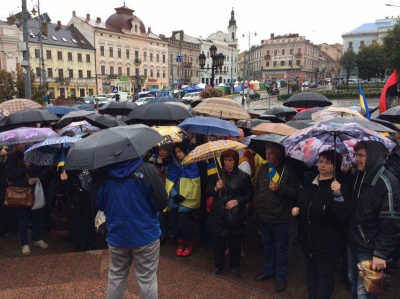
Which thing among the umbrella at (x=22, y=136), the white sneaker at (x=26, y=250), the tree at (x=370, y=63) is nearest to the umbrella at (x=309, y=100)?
the umbrella at (x=22, y=136)

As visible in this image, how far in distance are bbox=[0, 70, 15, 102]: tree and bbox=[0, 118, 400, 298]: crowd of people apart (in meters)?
11.5

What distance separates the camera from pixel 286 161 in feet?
12.7

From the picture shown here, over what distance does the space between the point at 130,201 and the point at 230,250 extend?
1848 millimetres

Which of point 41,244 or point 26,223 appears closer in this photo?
point 26,223

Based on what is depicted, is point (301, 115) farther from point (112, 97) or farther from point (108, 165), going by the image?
point (112, 97)

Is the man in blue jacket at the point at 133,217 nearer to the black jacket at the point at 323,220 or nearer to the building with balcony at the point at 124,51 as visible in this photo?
the black jacket at the point at 323,220

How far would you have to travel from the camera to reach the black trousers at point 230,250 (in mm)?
4156

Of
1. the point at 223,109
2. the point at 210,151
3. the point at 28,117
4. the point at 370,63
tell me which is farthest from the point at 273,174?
the point at 370,63

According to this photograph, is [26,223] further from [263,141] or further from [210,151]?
[263,141]

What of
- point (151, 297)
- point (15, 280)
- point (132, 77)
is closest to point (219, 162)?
point (151, 297)

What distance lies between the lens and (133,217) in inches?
116

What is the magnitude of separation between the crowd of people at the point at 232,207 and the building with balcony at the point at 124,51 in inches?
2135

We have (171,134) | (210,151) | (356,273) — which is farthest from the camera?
(171,134)

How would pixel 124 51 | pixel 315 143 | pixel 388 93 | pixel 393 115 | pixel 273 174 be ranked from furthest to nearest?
1. pixel 124 51
2. pixel 388 93
3. pixel 393 115
4. pixel 273 174
5. pixel 315 143
